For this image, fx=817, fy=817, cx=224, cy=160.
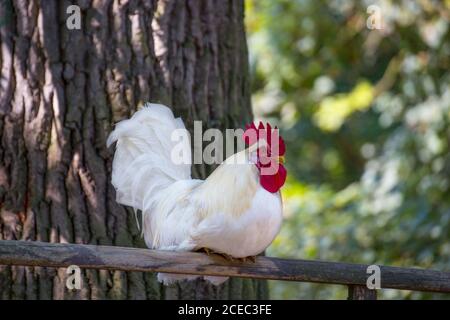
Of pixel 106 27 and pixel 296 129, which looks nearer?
pixel 106 27

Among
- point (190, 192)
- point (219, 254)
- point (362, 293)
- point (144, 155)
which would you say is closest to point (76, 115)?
point (144, 155)

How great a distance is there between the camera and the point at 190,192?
3.21 meters

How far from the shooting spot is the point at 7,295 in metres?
3.63

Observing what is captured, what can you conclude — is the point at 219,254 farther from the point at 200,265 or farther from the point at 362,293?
the point at 362,293

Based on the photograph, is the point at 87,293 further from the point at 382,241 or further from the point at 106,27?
the point at 382,241

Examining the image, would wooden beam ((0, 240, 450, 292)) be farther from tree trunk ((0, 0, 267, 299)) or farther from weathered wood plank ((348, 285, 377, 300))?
tree trunk ((0, 0, 267, 299))

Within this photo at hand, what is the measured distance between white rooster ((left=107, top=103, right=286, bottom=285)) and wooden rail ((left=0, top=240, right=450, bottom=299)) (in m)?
0.07

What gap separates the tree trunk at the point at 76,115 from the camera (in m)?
3.67

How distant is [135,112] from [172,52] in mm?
417

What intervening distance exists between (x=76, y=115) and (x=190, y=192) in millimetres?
814

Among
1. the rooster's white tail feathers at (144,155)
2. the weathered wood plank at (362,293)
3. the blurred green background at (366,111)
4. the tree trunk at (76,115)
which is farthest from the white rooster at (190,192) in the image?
the blurred green background at (366,111)

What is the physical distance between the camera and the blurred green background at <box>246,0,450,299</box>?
231 inches

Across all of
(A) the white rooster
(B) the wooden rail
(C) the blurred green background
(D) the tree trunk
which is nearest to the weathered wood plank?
(B) the wooden rail
